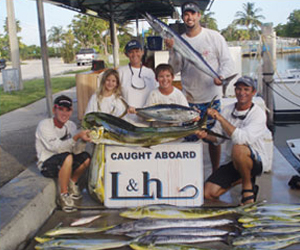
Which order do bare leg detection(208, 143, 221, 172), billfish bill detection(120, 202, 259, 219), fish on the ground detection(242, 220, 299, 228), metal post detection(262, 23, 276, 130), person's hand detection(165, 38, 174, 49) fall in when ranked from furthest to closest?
metal post detection(262, 23, 276, 130), bare leg detection(208, 143, 221, 172), person's hand detection(165, 38, 174, 49), billfish bill detection(120, 202, 259, 219), fish on the ground detection(242, 220, 299, 228)

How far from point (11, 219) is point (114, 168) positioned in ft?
3.41

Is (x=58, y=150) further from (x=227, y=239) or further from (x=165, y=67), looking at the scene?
(x=227, y=239)

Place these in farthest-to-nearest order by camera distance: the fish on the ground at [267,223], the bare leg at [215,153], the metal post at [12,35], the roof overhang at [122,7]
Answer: the metal post at [12,35], the roof overhang at [122,7], the bare leg at [215,153], the fish on the ground at [267,223]

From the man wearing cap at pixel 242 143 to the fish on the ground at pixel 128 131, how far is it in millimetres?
147

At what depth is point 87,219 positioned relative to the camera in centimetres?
316

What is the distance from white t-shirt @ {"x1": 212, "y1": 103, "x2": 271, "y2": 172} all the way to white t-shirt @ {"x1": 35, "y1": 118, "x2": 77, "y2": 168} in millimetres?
1476

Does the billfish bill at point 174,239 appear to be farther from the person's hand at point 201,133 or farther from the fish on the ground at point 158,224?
the person's hand at point 201,133

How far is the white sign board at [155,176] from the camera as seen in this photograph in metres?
3.40

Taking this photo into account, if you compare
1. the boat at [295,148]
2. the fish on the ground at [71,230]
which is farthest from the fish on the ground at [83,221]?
the boat at [295,148]

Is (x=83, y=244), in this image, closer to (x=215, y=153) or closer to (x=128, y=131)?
(x=128, y=131)

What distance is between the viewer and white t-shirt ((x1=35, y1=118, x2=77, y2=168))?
3.54 meters

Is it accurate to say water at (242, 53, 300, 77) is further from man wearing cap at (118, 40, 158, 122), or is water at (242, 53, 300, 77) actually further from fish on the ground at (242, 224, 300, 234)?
fish on the ground at (242, 224, 300, 234)

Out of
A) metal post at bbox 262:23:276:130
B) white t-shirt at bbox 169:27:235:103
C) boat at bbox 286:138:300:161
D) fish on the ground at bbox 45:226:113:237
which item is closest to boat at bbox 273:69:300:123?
metal post at bbox 262:23:276:130

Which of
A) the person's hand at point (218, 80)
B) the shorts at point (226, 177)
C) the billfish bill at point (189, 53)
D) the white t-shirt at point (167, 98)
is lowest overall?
the shorts at point (226, 177)
